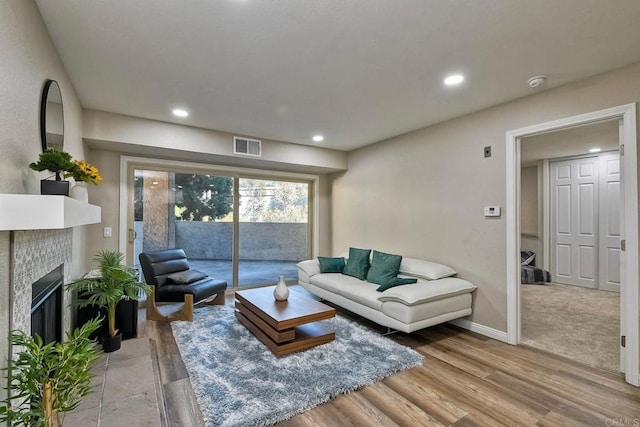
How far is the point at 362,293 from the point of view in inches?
132

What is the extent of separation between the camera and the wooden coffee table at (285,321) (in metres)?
2.67

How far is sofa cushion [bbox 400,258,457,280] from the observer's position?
339cm

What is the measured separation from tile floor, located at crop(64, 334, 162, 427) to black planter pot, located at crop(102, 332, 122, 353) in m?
0.05

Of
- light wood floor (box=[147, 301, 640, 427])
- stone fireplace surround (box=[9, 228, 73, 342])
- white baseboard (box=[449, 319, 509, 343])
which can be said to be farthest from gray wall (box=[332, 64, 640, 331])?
stone fireplace surround (box=[9, 228, 73, 342])

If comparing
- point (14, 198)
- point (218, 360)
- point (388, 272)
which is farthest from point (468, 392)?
point (14, 198)

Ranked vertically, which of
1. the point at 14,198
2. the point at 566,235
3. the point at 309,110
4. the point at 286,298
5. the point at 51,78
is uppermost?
the point at 309,110

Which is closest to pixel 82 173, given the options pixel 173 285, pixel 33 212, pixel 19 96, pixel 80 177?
pixel 80 177

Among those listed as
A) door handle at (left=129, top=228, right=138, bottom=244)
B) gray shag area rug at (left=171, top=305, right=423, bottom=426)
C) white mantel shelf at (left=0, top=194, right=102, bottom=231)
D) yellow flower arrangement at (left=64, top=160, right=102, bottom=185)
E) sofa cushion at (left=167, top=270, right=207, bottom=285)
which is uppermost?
yellow flower arrangement at (left=64, top=160, right=102, bottom=185)

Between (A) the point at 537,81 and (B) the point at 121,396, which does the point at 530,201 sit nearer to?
(A) the point at 537,81

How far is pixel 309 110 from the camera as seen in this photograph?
3287mm

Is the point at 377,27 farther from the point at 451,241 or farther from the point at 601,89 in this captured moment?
the point at 451,241

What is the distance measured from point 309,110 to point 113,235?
120 inches

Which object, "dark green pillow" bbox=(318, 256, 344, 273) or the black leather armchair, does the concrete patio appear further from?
"dark green pillow" bbox=(318, 256, 344, 273)

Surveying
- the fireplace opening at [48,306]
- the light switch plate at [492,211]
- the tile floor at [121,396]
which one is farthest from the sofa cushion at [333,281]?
the fireplace opening at [48,306]
